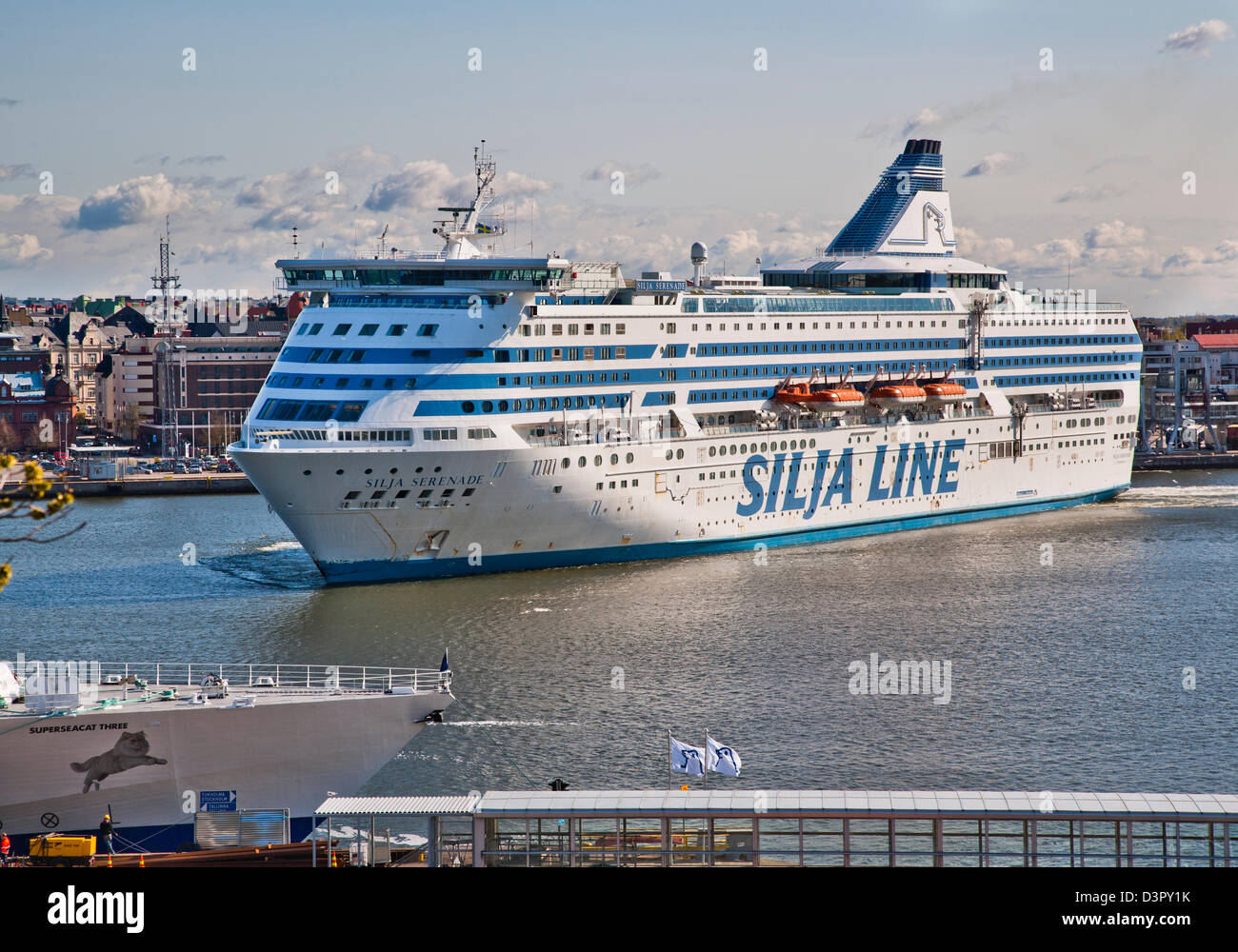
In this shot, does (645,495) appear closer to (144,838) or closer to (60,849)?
(144,838)

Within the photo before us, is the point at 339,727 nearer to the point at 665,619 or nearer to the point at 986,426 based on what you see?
the point at 665,619

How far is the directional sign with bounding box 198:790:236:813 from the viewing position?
19531 millimetres

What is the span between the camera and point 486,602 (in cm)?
3453

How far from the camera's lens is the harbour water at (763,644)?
22844 millimetres

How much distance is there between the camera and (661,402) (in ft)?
137


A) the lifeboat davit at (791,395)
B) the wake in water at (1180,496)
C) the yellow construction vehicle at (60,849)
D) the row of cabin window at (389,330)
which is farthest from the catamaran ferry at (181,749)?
the wake in water at (1180,496)

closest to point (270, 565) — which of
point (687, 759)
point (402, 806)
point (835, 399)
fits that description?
point (835, 399)

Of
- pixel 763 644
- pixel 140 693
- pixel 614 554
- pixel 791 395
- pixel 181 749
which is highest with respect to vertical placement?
pixel 791 395

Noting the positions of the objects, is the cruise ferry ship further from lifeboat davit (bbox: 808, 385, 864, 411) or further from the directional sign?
the directional sign

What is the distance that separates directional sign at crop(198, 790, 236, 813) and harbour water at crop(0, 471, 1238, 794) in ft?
8.75

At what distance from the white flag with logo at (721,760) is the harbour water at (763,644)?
7.38ft

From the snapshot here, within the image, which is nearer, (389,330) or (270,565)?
(389,330)

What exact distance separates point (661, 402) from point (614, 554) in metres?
4.68

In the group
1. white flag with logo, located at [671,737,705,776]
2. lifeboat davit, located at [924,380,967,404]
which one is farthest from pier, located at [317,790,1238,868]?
lifeboat davit, located at [924,380,967,404]
